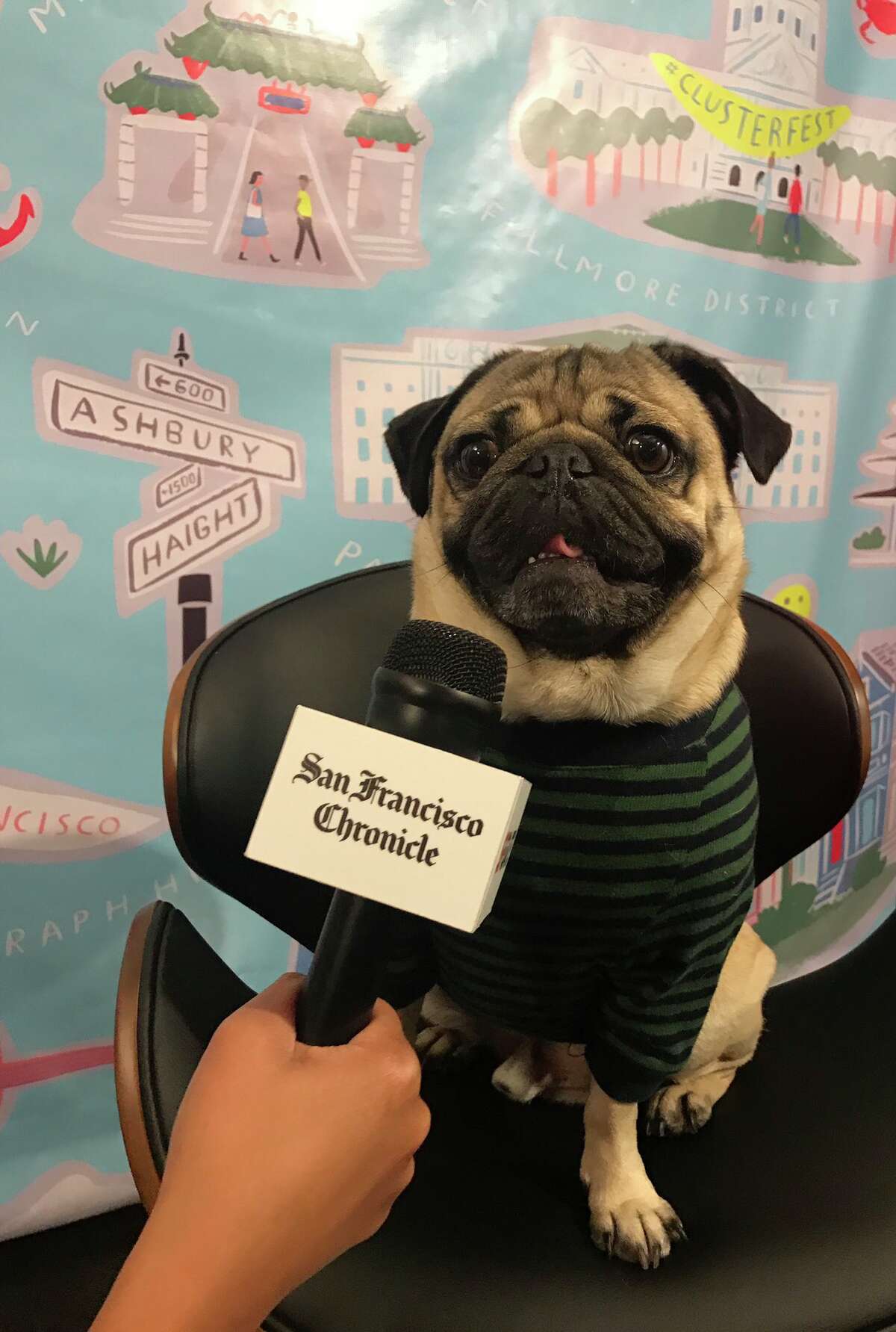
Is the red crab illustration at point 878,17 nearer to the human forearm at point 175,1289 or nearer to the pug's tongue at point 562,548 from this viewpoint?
the pug's tongue at point 562,548

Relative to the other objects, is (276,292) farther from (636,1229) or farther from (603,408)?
(636,1229)

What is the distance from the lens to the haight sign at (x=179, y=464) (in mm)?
1184

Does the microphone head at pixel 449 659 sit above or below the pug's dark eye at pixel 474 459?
below

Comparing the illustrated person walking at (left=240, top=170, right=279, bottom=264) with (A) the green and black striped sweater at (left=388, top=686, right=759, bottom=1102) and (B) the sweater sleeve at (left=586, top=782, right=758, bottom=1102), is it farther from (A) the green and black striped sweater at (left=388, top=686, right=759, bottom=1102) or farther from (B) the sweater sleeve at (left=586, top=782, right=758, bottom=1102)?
(B) the sweater sleeve at (left=586, top=782, right=758, bottom=1102)

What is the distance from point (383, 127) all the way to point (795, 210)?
0.70 metres

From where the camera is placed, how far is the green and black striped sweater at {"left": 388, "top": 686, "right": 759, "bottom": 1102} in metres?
0.79

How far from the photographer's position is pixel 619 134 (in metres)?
1.34

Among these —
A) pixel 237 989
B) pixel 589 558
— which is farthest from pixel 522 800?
pixel 237 989

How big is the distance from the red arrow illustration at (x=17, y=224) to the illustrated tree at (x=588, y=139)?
78 cm

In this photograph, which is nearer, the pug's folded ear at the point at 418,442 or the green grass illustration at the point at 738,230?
the pug's folded ear at the point at 418,442

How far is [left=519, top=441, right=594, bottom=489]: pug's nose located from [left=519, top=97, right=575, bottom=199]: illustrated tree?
0.75m

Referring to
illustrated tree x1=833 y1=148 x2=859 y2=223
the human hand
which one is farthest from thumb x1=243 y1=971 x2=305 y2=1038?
illustrated tree x1=833 y1=148 x2=859 y2=223

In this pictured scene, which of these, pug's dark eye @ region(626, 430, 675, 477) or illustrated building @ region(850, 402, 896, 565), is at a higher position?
pug's dark eye @ region(626, 430, 675, 477)

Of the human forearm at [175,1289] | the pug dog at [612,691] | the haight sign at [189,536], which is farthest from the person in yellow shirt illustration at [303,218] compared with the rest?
the human forearm at [175,1289]
